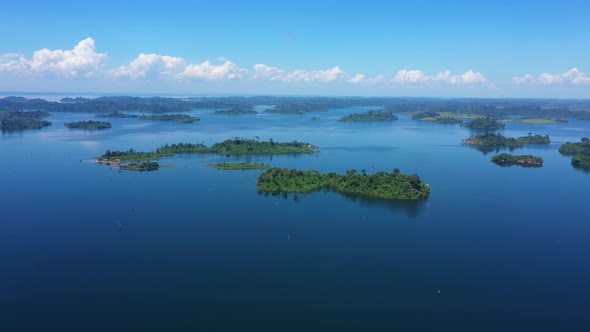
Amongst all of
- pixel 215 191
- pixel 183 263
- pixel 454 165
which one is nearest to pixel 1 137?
pixel 215 191

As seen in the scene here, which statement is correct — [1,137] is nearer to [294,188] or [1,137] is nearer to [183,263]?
[294,188]

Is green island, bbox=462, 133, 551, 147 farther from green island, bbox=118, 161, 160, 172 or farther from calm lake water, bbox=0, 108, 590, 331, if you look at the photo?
green island, bbox=118, 161, 160, 172

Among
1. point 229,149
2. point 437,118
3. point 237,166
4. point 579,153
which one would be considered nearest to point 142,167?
point 237,166

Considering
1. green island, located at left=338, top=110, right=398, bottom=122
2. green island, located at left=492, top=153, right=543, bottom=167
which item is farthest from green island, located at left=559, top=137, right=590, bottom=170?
green island, located at left=338, top=110, right=398, bottom=122

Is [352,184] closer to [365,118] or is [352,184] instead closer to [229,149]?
[229,149]

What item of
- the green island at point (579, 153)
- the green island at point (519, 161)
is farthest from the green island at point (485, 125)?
the green island at point (519, 161)

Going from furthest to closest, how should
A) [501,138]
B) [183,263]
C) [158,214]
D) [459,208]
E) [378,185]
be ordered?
[501,138]
[378,185]
[459,208]
[158,214]
[183,263]

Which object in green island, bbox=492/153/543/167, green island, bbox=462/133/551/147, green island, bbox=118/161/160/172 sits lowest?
green island, bbox=492/153/543/167
